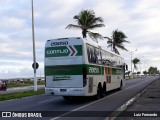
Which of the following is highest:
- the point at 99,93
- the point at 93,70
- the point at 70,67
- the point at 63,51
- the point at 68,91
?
the point at 63,51

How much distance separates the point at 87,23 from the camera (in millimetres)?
46438

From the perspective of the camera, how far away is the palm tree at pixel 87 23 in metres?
46.2

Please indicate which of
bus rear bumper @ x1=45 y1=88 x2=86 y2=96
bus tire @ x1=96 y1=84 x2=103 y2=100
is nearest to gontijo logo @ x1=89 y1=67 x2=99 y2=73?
bus tire @ x1=96 y1=84 x2=103 y2=100

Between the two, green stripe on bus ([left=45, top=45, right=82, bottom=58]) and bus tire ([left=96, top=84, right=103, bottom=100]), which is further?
bus tire ([left=96, top=84, right=103, bottom=100])

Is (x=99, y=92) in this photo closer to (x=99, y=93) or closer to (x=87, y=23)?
(x=99, y=93)

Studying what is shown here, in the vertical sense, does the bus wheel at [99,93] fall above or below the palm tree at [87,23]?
below

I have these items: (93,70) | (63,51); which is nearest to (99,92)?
(93,70)

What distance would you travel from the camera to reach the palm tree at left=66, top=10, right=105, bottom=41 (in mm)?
46219

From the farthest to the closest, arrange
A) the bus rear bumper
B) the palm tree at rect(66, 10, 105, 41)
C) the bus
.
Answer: the palm tree at rect(66, 10, 105, 41), the bus, the bus rear bumper

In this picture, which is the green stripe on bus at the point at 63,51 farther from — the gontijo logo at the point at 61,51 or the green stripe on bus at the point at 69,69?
the green stripe on bus at the point at 69,69

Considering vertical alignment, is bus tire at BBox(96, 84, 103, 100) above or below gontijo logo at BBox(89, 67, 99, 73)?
below

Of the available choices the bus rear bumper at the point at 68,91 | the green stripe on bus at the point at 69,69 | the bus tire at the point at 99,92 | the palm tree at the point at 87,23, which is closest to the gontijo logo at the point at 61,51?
the green stripe on bus at the point at 69,69

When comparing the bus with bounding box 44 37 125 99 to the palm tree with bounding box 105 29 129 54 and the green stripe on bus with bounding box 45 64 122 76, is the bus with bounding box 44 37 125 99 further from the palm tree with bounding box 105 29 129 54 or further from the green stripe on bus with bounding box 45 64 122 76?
the palm tree with bounding box 105 29 129 54

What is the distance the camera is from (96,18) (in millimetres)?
46812
